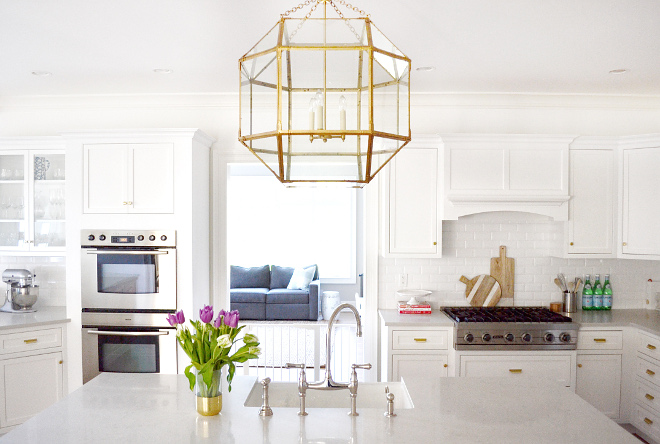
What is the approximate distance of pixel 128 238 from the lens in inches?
153

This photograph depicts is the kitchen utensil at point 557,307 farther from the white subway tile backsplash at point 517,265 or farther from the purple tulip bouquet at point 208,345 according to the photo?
the purple tulip bouquet at point 208,345

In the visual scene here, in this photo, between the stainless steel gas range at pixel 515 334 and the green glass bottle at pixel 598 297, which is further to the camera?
the green glass bottle at pixel 598 297

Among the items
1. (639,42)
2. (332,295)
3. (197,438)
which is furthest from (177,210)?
(332,295)

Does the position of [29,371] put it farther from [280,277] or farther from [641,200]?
[641,200]

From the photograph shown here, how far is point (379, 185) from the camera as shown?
4.39 meters

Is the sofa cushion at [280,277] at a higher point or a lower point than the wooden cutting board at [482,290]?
lower

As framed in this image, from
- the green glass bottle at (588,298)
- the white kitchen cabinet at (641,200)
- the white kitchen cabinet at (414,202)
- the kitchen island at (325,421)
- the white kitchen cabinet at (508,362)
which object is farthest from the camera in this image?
the green glass bottle at (588,298)

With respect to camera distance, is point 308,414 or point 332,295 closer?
point 308,414

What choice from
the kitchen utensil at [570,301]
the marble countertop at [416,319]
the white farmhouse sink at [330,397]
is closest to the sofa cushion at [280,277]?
the marble countertop at [416,319]

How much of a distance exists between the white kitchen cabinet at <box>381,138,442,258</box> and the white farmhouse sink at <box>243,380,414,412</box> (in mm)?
1781

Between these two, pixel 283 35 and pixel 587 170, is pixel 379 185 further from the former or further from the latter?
pixel 283 35

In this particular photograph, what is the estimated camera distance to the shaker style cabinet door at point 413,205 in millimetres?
4137

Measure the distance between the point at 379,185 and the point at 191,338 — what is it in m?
2.69

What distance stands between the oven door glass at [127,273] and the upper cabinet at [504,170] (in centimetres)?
234
